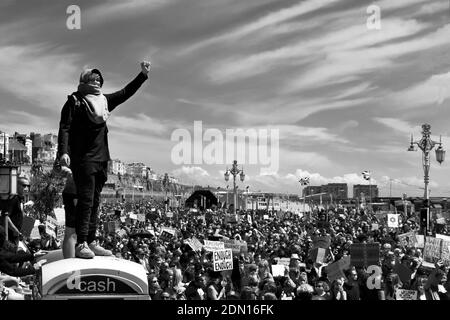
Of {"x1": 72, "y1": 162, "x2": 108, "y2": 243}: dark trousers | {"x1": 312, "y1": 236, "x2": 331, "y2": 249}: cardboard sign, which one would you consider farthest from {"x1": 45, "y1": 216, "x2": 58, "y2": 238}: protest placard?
{"x1": 72, "y1": 162, "x2": 108, "y2": 243}: dark trousers

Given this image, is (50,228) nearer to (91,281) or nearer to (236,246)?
(236,246)

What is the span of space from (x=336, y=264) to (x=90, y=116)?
797 cm

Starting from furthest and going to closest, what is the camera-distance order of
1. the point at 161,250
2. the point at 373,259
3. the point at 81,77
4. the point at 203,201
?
the point at 203,201
the point at 161,250
the point at 373,259
the point at 81,77

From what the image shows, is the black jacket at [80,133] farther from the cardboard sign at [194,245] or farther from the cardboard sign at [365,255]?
the cardboard sign at [194,245]

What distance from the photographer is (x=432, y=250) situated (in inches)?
645

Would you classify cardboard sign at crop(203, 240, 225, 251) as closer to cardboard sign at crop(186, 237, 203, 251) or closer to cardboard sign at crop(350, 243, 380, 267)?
cardboard sign at crop(350, 243, 380, 267)

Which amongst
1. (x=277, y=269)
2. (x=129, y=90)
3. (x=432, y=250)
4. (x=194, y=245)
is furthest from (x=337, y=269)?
(x=129, y=90)

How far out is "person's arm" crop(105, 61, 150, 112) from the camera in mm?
6336

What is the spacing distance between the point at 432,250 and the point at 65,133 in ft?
43.4

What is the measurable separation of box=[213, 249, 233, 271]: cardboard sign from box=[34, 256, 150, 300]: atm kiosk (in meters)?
7.18
